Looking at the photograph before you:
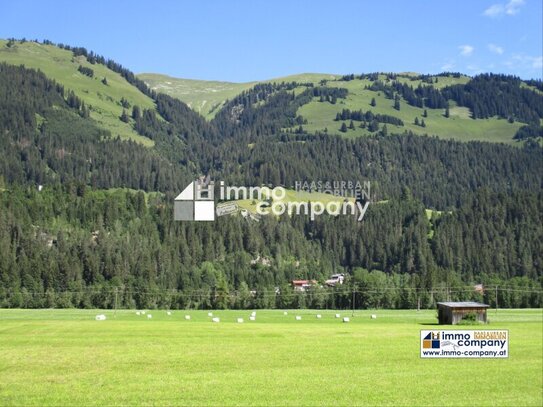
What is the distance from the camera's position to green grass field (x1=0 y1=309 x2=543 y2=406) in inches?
1561

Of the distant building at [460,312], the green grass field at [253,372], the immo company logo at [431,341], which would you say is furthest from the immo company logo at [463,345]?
the distant building at [460,312]

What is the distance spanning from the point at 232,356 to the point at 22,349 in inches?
712

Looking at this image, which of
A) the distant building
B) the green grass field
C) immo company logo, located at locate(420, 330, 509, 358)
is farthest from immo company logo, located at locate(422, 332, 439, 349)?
the distant building

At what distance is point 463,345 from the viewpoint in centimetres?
5600

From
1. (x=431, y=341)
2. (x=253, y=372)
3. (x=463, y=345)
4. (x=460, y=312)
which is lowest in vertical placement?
(x=253, y=372)

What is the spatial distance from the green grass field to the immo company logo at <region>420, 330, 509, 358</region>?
121 centimetres

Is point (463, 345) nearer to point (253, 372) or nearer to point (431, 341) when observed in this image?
point (431, 341)

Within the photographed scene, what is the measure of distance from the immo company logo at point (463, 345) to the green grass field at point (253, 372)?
3.97ft

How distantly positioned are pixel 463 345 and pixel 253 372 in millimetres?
18421

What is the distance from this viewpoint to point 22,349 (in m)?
59.0

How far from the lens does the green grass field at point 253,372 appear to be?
39.7 m

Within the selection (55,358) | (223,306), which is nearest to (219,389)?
(55,358)

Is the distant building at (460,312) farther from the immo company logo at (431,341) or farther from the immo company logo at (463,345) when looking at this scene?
the immo company logo at (431,341)

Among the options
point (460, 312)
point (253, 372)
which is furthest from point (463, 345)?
point (460, 312)
